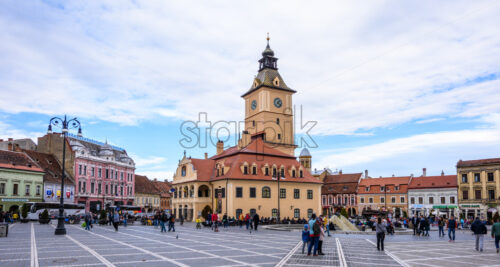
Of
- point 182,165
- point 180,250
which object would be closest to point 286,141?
point 182,165

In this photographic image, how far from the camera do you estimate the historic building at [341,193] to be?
9256 centimetres

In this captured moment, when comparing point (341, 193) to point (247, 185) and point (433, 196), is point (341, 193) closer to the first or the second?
point (433, 196)

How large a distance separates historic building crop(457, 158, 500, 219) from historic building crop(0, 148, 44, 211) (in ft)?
226

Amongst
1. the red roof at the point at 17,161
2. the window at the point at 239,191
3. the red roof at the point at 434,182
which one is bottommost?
the window at the point at 239,191

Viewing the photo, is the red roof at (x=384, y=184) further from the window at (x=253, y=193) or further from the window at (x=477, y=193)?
the window at (x=253, y=193)

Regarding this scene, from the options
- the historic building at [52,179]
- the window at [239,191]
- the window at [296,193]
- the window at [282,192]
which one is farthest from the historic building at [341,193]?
the historic building at [52,179]

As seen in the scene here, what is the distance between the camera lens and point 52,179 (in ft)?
208

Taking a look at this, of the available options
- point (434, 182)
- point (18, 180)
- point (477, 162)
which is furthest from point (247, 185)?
point (434, 182)

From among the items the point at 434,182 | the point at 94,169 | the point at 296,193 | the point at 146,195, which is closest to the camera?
the point at 296,193

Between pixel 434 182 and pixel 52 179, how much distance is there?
226 feet

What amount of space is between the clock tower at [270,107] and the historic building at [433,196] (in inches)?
1129

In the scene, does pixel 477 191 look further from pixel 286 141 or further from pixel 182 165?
pixel 182 165

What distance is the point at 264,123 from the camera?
71.6m

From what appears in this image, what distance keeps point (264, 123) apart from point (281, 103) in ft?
18.5
